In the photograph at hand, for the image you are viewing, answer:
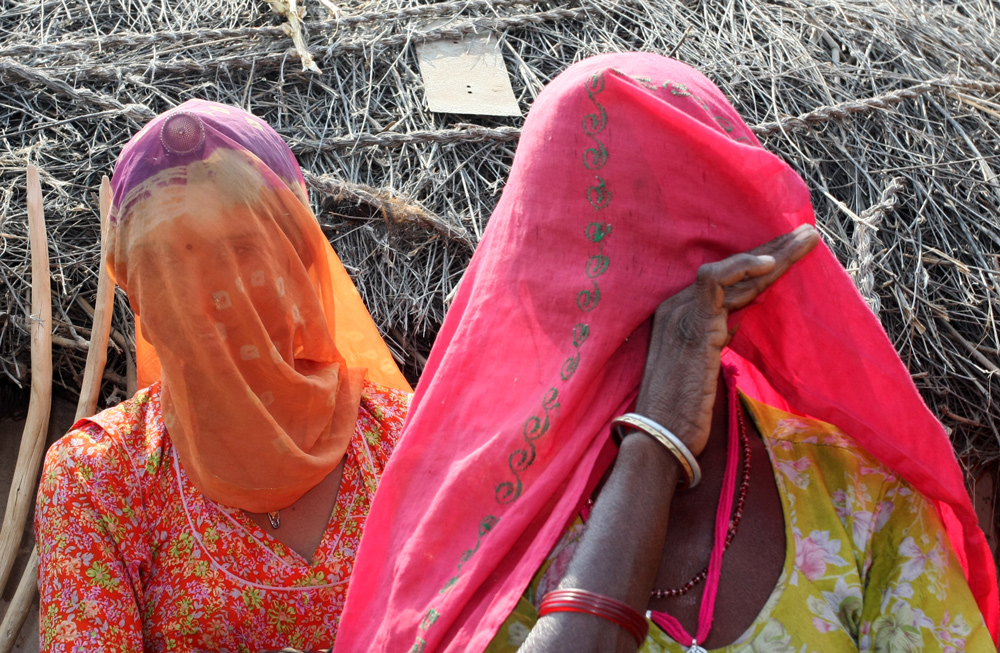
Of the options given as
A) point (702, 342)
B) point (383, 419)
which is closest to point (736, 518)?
point (702, 342)

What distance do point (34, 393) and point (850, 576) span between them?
Answer: 7.35 ft

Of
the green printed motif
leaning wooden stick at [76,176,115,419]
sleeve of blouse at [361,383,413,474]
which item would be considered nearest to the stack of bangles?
the green printed motif

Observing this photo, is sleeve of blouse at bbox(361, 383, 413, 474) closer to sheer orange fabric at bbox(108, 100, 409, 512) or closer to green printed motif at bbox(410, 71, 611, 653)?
sheer orange fabric at bbox(108, 100, 409, 512)

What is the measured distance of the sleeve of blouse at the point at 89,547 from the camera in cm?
174

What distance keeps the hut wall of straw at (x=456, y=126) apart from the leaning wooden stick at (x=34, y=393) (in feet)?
0.28

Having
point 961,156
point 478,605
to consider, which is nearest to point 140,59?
point 478,605

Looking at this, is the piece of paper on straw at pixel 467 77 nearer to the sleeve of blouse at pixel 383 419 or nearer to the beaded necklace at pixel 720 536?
the sleeve of blouse at pixel 383 419

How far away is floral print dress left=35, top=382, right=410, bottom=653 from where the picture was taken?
177 cm

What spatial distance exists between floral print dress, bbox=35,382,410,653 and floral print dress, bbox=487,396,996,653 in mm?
711

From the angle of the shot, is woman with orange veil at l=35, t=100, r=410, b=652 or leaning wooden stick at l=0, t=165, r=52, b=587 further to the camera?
leaning wooden stick at l=0, t=165, r=52, b=587

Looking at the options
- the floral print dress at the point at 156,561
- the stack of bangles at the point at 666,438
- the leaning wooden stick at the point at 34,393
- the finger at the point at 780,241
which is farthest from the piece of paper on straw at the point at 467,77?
the stack of bangles at the point at 666,438

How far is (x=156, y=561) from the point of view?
6.23 feet

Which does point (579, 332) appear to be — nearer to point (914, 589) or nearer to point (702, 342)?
point (702, 342)

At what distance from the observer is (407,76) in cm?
343
